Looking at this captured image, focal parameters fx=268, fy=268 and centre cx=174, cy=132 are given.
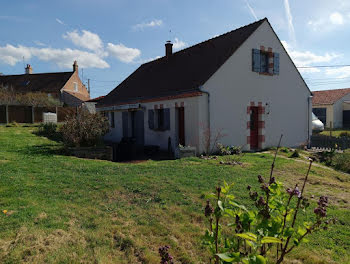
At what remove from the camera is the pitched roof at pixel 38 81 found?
39250mm

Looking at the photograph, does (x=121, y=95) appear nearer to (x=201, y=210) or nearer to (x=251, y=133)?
(x=251, y=133)

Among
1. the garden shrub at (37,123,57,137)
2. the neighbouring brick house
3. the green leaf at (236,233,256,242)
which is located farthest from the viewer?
the neighbouring brick house

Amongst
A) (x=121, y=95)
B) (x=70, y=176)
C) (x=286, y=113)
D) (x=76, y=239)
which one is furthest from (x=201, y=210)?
(x=121, y=95)

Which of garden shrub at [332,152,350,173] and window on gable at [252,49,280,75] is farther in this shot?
window on gable at [252,49,280,75]

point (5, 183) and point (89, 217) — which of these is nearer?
point (89, 217)

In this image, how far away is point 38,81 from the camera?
4078 cm

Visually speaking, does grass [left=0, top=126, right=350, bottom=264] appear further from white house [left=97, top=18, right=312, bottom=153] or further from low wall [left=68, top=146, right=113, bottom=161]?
white house [left=97, top=18, right=312, bottom=153]

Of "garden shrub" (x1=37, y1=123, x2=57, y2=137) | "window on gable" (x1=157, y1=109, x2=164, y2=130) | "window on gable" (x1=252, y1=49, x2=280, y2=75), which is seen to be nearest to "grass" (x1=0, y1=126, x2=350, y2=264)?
"window on gable" (x1=157, y1=109, x2=164, y2=130)

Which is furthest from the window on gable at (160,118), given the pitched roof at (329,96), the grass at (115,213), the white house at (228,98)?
the pitched roof at (329,96)

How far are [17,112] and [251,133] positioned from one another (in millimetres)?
19992

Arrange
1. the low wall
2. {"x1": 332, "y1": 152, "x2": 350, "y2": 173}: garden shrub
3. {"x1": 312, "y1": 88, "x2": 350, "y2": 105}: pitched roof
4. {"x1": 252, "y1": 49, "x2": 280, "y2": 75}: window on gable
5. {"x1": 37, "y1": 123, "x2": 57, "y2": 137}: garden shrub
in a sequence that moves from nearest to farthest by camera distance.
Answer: the low wall, {"x1": 332, "y1": 152, "x2": 350, "y2": 173}: garden shrub, {"x1": 252, "y1": 49, "x2": 280, "y2": 75}: window on gable, {"x1": 37, "y1": 123, "x2": 57, "y2": 137}: garden shrub, {"x1": 312, "y1": 88, "x2": 350, "y2": 105}: pitched roof

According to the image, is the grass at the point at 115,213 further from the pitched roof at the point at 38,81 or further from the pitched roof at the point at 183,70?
the pitched roof at the point at 38,81

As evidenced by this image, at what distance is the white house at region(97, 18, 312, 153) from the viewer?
11297mm

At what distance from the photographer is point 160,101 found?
1313cm
